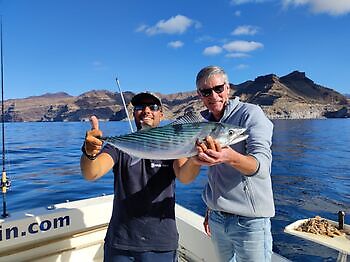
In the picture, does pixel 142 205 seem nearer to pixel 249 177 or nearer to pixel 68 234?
pixel 249 177

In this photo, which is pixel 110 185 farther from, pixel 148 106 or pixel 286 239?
pixel 148 106

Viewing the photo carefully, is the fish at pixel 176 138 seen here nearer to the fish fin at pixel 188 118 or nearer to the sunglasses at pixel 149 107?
the fish fin at pixel 188 118

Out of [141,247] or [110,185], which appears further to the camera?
[110,185]

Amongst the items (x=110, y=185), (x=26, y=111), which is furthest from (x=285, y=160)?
(x=26, y=111)

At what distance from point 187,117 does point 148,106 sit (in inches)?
17.9

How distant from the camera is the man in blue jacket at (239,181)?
2390 mm

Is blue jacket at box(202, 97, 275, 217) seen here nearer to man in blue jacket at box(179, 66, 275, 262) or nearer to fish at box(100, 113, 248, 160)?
man in blue jacket at box(179, 66, 275, 262)

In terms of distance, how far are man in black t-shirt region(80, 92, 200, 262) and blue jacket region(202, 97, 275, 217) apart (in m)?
0.35

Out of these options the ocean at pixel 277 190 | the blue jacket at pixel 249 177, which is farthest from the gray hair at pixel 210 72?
the ocean at pixel 277 190

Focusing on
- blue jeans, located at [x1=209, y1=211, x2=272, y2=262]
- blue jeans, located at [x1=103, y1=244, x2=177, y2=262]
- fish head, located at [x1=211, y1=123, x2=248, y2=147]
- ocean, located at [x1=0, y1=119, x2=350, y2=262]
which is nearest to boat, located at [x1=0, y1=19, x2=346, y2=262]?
blue jeans, located at [x1=209, y1=211, x2=272, y2=262]

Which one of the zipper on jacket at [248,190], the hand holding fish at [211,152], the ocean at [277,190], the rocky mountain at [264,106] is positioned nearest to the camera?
the hand holding fish at [211,152]

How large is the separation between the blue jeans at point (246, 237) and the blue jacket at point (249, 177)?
87 millimetres

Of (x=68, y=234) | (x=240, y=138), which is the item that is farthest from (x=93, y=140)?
(x=68, y=234)

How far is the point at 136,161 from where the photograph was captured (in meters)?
2.65
